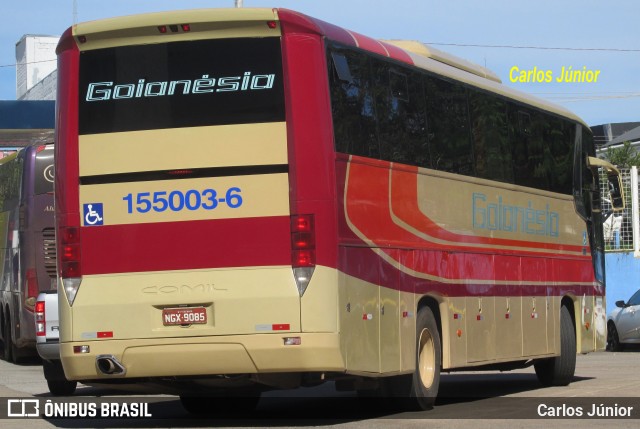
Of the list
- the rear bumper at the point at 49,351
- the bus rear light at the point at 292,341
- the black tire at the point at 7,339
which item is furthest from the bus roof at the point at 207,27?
the black tire at the point at 7,339

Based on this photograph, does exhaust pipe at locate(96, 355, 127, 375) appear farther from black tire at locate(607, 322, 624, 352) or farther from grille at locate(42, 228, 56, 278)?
black tire at locate(607, 322, 624, 352)

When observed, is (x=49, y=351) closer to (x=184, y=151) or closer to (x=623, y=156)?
(x=184, y=151)

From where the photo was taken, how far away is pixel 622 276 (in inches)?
1522

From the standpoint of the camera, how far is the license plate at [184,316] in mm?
12242

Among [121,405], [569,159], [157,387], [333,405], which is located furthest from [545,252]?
[157,387]

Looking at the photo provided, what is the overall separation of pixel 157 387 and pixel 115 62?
10.0ft

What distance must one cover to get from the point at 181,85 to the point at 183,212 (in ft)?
3.76

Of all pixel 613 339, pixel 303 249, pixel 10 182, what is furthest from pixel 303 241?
pixel 613 339

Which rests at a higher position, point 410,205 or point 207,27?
point 207,27

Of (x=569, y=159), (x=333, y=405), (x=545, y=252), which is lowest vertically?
(x=333, y=405)

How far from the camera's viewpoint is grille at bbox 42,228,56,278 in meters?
25.8

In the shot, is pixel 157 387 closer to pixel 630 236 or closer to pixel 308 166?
pixel 308 166

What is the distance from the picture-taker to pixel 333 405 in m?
15.7

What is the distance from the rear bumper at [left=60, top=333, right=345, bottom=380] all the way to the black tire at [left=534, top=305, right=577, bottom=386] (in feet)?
24.9
